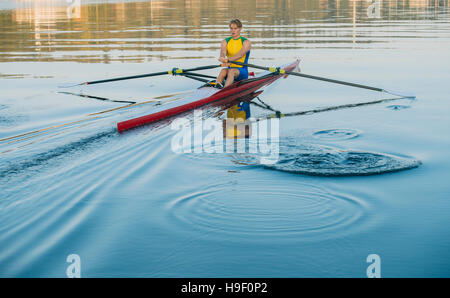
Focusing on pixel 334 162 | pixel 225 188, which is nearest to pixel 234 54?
pixel 334 162

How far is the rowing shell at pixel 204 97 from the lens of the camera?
10.4 m

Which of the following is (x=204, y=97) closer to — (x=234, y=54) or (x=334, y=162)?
(x=234, y=54)

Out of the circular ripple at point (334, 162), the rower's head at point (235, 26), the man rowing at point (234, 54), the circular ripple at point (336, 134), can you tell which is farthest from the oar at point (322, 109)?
the circular ripple at point (334, 162)

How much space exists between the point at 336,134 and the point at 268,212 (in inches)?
162

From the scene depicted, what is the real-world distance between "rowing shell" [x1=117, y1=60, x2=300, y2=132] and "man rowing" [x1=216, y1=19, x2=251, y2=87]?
0.28 metres

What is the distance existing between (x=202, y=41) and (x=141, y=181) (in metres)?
21.7

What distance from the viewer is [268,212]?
20.5ft

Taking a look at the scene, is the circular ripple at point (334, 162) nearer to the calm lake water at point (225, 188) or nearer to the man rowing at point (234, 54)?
the calm lake water at point (225, 188)

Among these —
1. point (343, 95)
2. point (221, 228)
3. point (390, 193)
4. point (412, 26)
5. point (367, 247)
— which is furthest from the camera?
point (412, 26)

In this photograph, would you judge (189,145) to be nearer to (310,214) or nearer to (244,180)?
(244,180)

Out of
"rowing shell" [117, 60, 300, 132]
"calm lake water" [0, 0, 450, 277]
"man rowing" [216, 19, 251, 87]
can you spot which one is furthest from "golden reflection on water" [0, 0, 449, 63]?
"calm lake water" [0, 0, 450, 277]

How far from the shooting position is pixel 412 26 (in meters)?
35.0

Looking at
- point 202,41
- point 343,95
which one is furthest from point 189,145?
point 202,41
